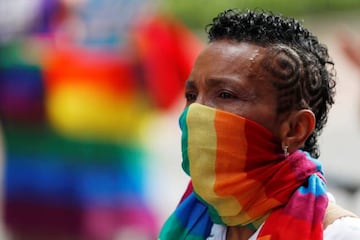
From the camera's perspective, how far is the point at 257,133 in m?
2.47

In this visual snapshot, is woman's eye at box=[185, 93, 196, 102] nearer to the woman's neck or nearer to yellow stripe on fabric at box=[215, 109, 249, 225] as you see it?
yellow stripe on fabric at box=[215, 109, 249, 225]

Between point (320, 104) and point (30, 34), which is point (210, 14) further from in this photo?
point (320, 104)

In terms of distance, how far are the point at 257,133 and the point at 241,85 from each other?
0.12 m

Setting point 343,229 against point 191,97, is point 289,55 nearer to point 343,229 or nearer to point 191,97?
point 191,97

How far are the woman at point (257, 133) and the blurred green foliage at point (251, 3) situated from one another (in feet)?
45.4

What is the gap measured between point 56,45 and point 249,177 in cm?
397

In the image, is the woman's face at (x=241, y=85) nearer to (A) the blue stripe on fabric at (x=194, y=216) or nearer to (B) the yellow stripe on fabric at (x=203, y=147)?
(B) the yellow stripe on fabric at (x=203, y=147)

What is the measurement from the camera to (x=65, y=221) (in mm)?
6383

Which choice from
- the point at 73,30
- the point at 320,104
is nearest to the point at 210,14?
the point at 73,30

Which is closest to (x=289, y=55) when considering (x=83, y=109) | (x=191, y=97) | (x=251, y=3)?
(x=191, y=97)

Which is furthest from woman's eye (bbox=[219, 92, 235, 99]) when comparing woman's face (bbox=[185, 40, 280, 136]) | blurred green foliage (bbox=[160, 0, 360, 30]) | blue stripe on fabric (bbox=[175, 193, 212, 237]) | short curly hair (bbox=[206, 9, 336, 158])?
blurred green foliage (bbox=[160, 0, 360, 30])

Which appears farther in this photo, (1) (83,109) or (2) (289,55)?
(1) (83,109)

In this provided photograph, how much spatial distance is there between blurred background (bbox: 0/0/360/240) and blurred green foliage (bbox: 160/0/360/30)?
10033 millimetres

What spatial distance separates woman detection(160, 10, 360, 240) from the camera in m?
2.47
